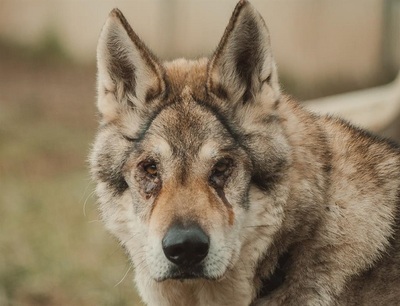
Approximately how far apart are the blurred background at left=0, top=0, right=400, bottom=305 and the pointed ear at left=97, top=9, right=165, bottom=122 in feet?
14.4

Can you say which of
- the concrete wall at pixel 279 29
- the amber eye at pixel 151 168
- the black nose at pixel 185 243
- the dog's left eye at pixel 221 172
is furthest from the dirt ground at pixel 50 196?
the black nose at pixel 185 243

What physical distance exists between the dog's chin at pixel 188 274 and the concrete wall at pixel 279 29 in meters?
10.5

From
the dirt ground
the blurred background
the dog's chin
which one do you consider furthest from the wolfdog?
the blurred background

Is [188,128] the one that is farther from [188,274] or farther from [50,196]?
[50,196]

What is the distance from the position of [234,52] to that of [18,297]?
387 centimetres

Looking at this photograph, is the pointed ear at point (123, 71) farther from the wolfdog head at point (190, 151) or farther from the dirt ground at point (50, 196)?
the dirt ground at point (50, 196)

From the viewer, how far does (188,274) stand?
460 centimetres

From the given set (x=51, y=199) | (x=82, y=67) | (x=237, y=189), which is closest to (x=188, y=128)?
(x=237, y=189)

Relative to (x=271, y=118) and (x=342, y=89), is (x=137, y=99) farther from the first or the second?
(x=342, y=89)

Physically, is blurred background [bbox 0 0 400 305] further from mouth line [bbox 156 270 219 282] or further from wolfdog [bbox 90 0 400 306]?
mouth line [bbox 156 270 219 282]

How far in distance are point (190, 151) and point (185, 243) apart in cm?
53

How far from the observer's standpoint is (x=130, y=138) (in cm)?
501

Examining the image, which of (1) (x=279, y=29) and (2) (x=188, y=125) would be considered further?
(1) (x=279, y=29)

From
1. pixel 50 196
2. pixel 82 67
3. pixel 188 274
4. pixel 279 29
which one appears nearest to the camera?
pixel 188 274
